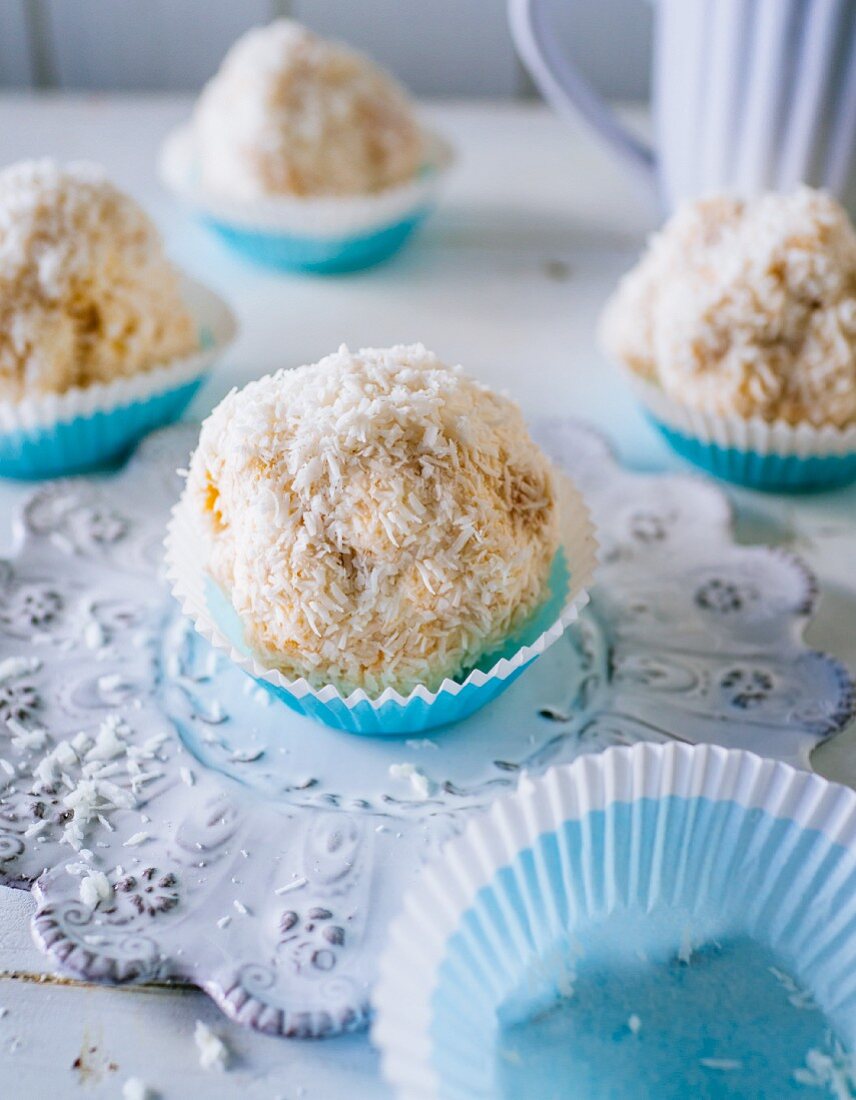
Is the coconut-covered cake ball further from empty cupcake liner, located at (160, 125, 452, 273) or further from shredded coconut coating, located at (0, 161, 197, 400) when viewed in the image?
empty cupcake liner, located at (160, 125, 452, 273)

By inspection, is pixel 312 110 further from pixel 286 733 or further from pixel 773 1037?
pixel 773 1037

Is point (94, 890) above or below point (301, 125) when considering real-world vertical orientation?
below

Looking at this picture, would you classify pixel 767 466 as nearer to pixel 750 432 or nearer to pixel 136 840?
pixel 750 432

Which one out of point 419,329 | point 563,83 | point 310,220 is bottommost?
point 419,329

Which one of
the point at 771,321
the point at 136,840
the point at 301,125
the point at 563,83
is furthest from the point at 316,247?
the point at 136,840

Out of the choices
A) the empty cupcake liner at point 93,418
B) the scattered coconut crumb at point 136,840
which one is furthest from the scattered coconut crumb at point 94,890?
the empty cupcake liner at point 93,418

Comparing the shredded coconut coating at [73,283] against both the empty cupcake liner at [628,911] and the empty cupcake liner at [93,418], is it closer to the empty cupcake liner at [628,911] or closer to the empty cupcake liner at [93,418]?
the empty cupcake liner at [93,418]

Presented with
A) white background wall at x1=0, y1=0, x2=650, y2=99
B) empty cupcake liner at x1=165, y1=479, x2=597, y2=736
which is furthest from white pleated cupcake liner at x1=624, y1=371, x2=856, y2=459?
white background wall at x1=0, y1=0, x2=650, y2=99
